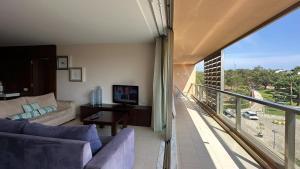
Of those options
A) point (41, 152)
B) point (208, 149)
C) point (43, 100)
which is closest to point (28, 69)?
point (43, 100)

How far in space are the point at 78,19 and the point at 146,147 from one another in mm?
2510

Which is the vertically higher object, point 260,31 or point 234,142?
point 260,31

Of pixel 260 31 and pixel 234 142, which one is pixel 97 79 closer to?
pixel 234 142

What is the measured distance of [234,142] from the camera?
3.33 metres

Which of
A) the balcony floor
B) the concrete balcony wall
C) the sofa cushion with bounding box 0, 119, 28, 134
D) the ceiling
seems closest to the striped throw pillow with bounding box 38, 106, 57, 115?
the ceiling

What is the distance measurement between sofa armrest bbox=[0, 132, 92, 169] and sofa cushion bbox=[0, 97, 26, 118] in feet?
6.31

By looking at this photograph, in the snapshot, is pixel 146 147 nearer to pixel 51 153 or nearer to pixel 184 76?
pixel 51 153

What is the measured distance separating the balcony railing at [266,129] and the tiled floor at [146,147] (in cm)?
155

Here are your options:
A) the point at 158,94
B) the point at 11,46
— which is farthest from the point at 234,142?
the point at 11,46

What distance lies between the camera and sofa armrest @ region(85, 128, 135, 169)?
151 cm

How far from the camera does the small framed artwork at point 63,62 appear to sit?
5266mm

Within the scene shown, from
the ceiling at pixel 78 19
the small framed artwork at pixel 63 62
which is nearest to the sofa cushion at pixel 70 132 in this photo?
the ceiling at pixel 78 19

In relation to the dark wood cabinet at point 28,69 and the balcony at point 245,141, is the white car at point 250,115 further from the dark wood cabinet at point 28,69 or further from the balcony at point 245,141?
the dark wood cabinet at point 28,69

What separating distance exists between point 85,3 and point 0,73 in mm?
5450
